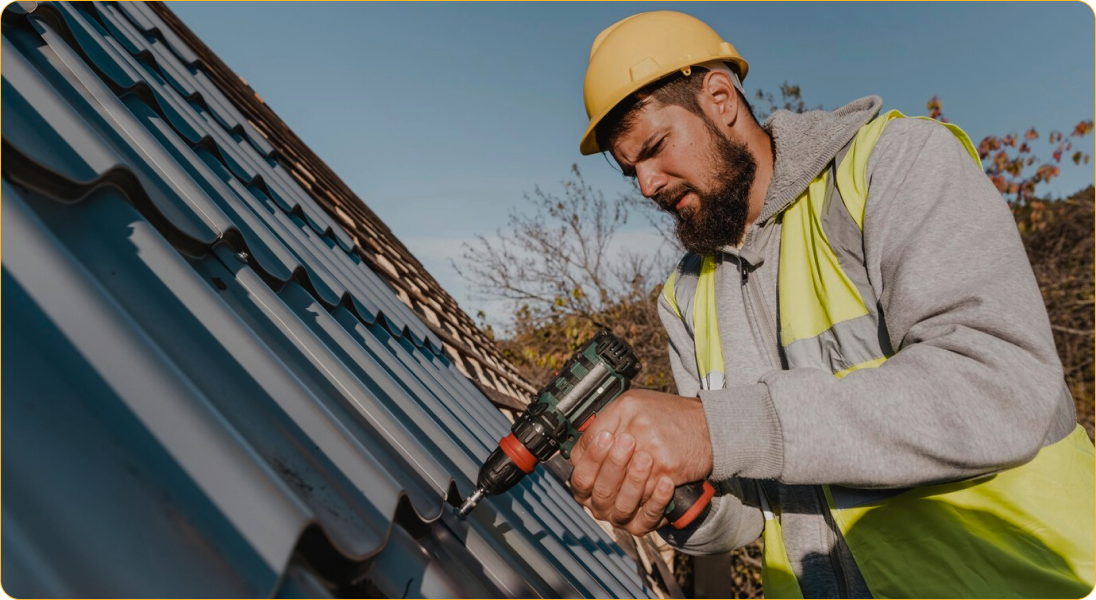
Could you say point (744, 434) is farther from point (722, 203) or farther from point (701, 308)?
point (722, 203)

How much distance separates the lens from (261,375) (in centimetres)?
A: 108

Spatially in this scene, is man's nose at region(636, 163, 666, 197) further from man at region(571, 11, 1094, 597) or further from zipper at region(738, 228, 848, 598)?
zipper at region(738, 228, 848, 598)

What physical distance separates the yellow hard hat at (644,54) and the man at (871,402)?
552 mm

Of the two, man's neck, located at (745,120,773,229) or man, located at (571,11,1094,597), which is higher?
man's neck, located at (745,120,773,229)

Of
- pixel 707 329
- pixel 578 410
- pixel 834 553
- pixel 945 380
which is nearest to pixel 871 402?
pixel 945 380

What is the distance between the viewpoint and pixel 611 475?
1.74 m

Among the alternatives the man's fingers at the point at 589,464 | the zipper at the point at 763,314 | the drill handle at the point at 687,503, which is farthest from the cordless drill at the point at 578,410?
the zipper at the point at 763,314

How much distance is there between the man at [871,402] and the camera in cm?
154

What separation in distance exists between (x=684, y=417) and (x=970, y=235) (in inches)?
33.7

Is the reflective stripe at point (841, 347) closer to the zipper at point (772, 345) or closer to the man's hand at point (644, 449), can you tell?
the zipper at point (772, 345)

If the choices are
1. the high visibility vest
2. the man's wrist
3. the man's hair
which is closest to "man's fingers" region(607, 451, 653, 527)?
the man's wrist

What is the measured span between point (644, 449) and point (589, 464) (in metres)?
0.17

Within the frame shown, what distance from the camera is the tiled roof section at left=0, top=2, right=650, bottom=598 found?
0.76 m

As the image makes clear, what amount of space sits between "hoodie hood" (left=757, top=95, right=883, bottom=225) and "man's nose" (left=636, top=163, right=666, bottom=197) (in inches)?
20.7
